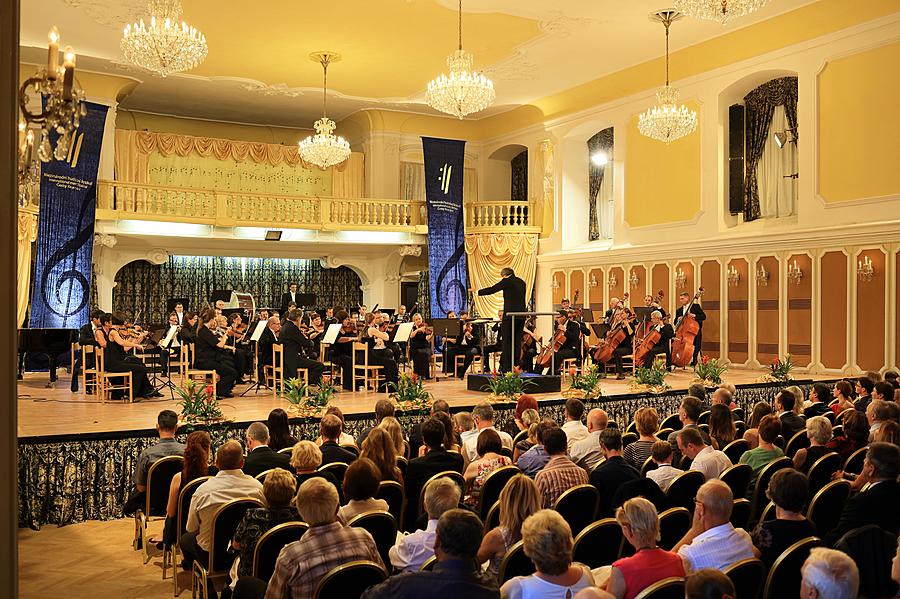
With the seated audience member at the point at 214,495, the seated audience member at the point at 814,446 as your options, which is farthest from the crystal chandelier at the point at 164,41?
the seated audience member at the point at 814,446

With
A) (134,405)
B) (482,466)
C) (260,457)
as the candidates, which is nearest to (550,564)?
(482,466)

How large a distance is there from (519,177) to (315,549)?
19.1m

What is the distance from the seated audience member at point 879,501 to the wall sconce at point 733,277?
11305 mm

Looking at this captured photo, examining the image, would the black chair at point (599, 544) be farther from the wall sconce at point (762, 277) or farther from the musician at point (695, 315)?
the wall sconce at point (762, 277)

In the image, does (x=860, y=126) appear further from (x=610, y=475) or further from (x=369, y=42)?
(x=610, y=475)

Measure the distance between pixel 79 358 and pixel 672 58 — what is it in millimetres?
11904

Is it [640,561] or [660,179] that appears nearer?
[640,561]

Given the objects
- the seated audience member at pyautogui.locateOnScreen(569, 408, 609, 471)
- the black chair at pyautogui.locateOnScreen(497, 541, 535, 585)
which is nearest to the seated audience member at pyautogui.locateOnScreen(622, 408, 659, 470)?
the seated audience member at pyautogui.locateOnScreen(569, 408, 609, 471)

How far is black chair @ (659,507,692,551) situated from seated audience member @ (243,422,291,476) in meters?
2.22

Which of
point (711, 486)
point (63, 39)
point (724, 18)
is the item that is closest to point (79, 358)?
point (63, 39)

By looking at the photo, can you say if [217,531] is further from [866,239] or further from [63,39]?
[63,39]

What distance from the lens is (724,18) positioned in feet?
31.6

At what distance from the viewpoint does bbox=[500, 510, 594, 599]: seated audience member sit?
2.79 metres

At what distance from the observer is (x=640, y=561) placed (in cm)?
304
